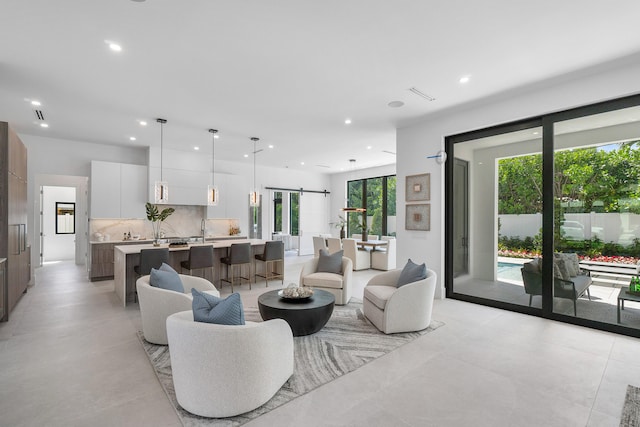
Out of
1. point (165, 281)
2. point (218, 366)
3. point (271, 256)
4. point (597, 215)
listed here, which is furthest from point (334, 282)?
point (597, 215)

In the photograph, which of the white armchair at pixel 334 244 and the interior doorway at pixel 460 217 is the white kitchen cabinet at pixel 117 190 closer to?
the white armchair at pixel 334 244

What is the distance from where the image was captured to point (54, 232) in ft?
29.8

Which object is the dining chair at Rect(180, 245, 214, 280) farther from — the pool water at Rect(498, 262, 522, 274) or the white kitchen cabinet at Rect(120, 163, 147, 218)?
the pool water at Rect(498, 262, 522, 274)

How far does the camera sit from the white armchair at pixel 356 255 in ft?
25.5

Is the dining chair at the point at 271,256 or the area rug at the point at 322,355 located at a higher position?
the dining chair at the point at 271,256

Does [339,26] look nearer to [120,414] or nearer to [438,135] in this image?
[438,135]

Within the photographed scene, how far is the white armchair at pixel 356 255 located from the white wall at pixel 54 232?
8.15 m

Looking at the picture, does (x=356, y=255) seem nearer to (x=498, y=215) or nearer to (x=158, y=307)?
(x=498, y=215)

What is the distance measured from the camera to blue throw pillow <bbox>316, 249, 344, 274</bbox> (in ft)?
16.1

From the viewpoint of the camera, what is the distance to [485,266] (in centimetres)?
491

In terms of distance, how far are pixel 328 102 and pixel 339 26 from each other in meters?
1.81

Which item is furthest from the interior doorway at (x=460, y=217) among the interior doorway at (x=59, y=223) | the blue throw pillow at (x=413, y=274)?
the interior doorway at (x=59, y=223)

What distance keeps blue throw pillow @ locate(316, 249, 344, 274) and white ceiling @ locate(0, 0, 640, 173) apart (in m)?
2.33

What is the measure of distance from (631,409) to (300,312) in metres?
2.72
